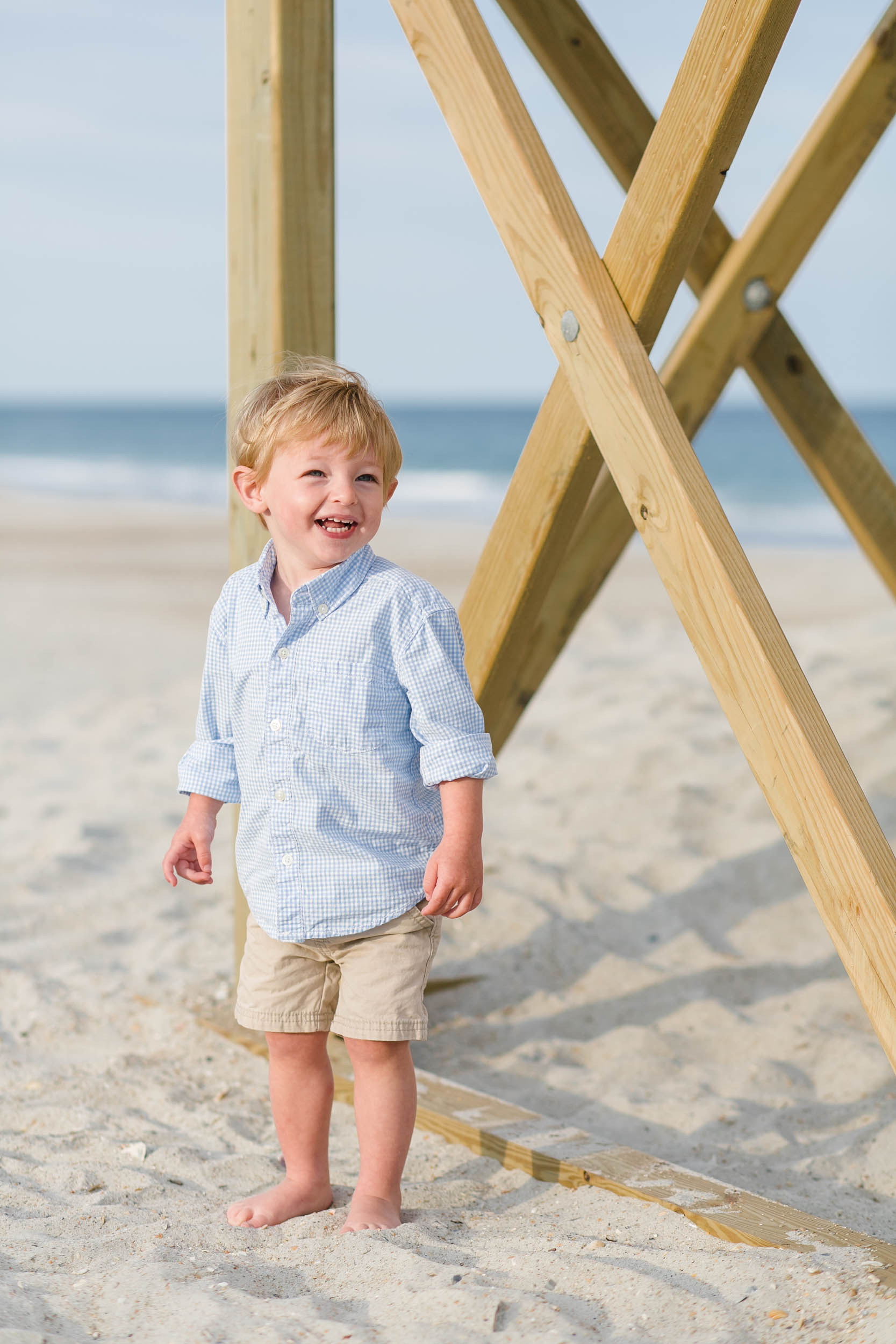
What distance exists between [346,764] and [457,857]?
0.21m

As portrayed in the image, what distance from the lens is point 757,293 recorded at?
8.13 ft

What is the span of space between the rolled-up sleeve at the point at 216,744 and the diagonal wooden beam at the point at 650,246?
17.9 inches

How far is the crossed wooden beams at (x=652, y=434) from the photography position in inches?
56.9

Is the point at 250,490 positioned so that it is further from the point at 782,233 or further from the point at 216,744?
the point at 782,233

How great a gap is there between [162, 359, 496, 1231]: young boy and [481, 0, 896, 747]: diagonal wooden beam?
0.51m

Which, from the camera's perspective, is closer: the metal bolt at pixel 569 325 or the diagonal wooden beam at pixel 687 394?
the metal bolt at pixel 569 325

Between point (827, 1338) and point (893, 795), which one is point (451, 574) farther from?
point (827, 1338)

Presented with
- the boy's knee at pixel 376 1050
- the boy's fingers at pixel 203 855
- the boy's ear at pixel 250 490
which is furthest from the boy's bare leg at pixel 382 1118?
the boy's ear at pixel 250 490

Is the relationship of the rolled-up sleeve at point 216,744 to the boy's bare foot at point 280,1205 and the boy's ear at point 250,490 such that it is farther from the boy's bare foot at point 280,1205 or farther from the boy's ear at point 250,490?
the boy's bare foot at point 280,1205

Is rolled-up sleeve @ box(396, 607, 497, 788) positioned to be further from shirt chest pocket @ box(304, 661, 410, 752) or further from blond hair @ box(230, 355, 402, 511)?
blond hair @ box(230, 355, 402, 511)

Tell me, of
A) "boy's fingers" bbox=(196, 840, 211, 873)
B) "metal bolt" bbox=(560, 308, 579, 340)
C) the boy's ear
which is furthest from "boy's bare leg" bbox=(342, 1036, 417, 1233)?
"metal bolt" bbox=(560, 308, 579, 340)

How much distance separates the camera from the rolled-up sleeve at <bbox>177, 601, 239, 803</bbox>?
1.86 m

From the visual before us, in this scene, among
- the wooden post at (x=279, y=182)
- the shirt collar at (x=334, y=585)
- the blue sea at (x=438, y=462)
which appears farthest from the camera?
the blue sea at (x=438, y=462)

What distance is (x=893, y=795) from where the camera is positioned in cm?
381
